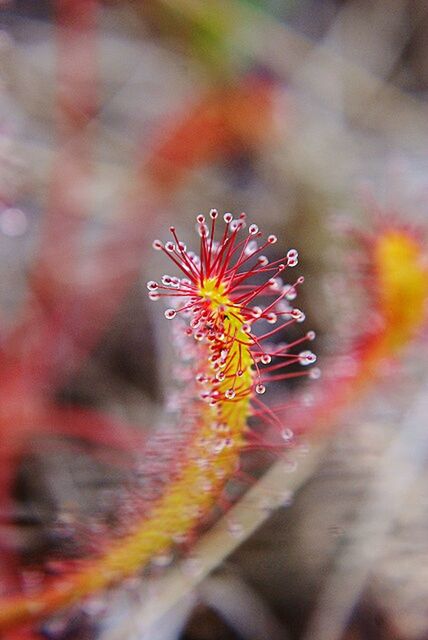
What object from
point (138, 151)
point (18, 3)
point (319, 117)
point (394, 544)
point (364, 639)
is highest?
point (18, 3)

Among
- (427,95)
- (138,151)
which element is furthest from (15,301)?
(427,95)

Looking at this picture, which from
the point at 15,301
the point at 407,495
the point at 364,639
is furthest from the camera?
the point at 15,301

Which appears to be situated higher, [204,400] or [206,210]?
[206,210]

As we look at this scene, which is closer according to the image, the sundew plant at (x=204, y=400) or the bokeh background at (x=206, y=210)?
the sundew plant at (x=204, y=400)

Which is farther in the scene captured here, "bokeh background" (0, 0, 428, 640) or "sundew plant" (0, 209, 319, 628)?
"bokeh background" (0, 0, 428, 640)

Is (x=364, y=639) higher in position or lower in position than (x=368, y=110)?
lower

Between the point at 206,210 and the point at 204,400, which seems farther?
the point at 206,210

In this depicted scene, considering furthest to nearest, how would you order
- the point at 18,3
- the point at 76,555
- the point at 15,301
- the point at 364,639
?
the point at 18,3 < the point at 15,301 < the point at 364,639 < the point at 76,555

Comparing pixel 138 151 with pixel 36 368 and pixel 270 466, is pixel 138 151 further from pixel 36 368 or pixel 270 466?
pixel 270 466
